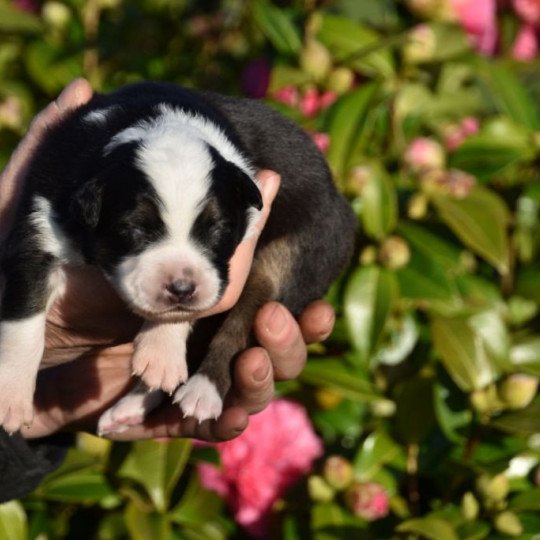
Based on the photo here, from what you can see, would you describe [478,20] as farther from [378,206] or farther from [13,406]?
[13,406]

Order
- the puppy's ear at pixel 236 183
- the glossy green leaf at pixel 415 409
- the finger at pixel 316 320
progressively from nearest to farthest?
the puppy's ear at pixel 236 183
the finger at pixel 316 320
the glossy green leaf at pixel 415 409

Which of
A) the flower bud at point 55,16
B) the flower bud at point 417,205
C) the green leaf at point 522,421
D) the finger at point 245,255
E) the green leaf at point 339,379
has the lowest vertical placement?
the green leaf at point 339,379

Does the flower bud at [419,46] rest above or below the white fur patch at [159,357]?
above

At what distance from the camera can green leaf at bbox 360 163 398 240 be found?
3.75 m

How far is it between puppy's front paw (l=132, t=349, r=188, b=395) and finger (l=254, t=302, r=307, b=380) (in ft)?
0.74

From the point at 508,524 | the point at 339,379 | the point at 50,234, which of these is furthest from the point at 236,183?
the point at 508,524

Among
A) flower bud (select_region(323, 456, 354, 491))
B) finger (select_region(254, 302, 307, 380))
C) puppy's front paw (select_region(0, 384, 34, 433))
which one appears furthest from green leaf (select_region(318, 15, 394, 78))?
puppy's front paw (select_region(0, 384, 34, 433))

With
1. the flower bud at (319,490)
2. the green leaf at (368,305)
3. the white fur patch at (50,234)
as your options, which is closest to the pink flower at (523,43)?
the green leaf at (368,305)

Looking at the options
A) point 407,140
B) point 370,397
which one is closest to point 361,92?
point 407,140

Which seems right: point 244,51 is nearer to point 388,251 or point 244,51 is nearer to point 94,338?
point 388,251

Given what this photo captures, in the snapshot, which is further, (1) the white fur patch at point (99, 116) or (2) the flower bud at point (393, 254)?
(2) the flower bud at point (393, 254)

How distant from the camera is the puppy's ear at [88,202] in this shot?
2896mm

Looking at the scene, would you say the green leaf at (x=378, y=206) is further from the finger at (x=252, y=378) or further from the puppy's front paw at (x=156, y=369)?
the puppy's front paw at (x=156, y=369)

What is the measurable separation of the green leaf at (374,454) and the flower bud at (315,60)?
44.4 inches
